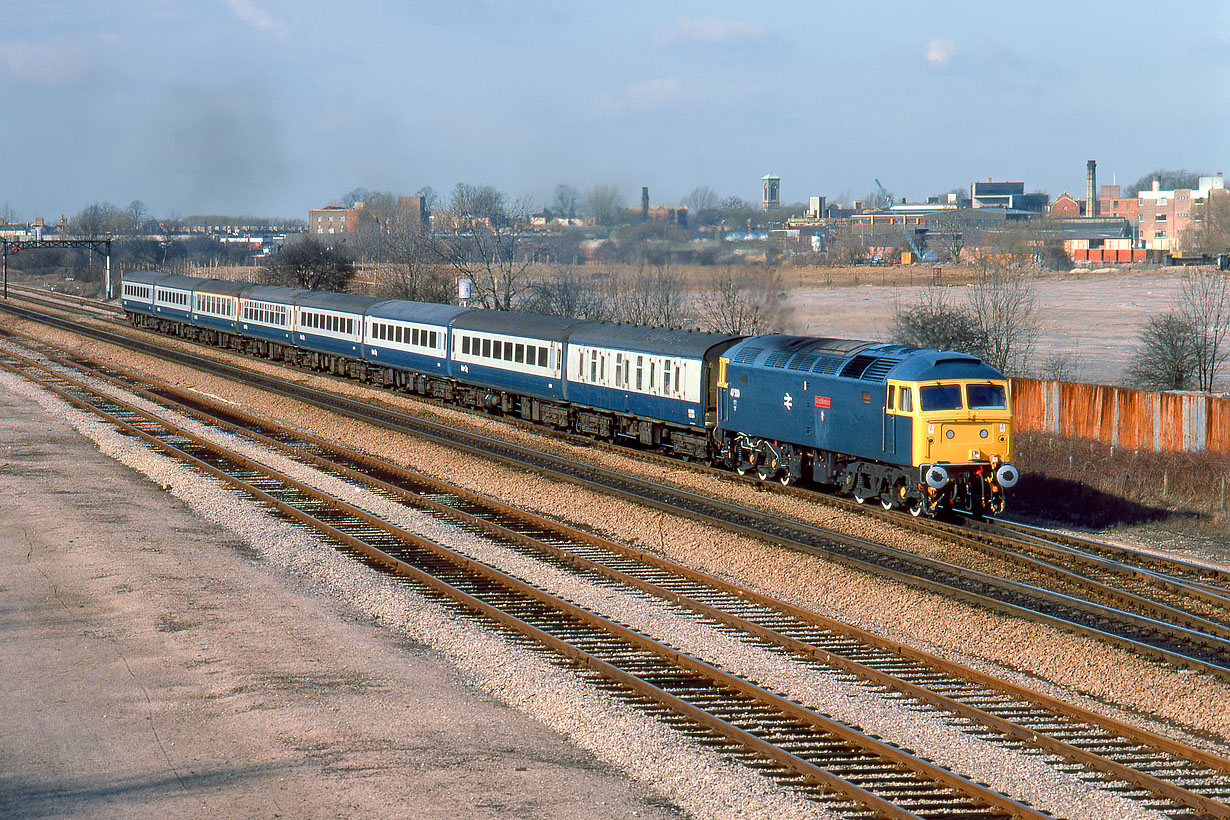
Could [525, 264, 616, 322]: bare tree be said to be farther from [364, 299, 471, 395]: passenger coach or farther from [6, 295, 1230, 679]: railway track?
[6, 295, 1230, 679]: railway track

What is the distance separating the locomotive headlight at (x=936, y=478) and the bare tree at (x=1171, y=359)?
76.4 ft

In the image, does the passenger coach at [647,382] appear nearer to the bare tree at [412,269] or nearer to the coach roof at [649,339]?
the coach roof at [649,339]

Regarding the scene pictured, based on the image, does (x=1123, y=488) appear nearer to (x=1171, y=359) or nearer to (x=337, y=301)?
(x=1171, y=359)

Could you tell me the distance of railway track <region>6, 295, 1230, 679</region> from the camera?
15.9 metres

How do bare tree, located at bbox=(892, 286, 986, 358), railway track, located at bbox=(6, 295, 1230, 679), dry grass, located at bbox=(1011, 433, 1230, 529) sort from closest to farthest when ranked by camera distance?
railway track, located at bbox=(6, 295, 1230, 679), dry grass, located at bbox=(1011, 433, 1230, 529), bare tree, located at bbox=(892, 286, 986, 358)

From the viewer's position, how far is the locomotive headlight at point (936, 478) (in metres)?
22.2

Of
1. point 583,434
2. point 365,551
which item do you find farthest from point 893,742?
point 583,434

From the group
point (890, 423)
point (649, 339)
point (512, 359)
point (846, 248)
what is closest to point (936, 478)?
point (890, 423)

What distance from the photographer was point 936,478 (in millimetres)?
22188

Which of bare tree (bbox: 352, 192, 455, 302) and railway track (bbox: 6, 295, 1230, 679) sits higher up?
bare tree (bbox: 352, 192, 455, 302)

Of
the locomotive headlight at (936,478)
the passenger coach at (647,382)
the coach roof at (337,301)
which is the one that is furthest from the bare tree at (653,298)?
the locomotive headlight at (936,478)

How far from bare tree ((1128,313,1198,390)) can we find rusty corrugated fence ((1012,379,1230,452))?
885 centimetres

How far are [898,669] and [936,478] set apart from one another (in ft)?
27.0

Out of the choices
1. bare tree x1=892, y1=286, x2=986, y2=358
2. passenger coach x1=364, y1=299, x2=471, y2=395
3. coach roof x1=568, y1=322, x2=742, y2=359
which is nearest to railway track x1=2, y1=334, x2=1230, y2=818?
coach roof x1=568, y1=322, x2=742, y2=359
